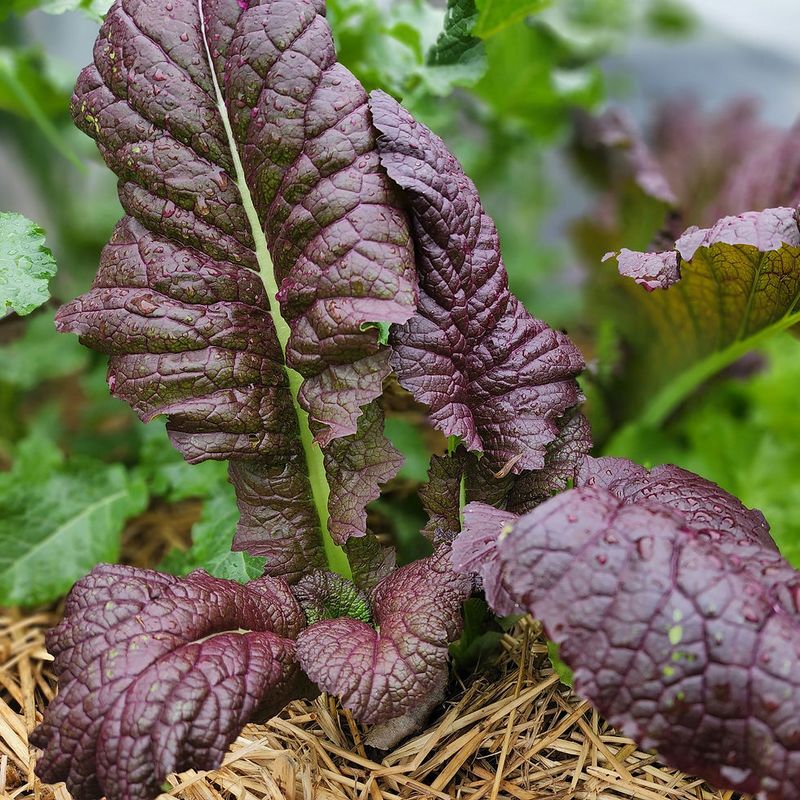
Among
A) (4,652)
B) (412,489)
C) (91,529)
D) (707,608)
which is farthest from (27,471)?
(707,608)

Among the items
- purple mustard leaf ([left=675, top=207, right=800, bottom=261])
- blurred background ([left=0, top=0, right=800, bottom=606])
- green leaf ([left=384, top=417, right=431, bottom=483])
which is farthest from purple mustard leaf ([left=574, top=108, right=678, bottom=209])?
green leaf ([left=384, top=417, right=431, bottom=483])

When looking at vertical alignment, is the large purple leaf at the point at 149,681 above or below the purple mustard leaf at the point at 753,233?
below

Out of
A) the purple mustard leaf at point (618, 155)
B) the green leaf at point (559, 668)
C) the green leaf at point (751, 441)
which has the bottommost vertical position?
the green leaf at point (751, 441)

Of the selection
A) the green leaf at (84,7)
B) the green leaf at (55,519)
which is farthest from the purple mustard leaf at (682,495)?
the green leaf at (84,7)

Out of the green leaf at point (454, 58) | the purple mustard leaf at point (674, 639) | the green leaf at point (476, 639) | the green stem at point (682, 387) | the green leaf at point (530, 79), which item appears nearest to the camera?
the purple mustard leaf at point (674, 639)

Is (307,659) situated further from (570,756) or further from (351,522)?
(570,756)

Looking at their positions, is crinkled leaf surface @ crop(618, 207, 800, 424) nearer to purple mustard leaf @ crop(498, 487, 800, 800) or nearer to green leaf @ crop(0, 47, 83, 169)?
purple mustard leaf @ crop(498, 487, 800, 800)

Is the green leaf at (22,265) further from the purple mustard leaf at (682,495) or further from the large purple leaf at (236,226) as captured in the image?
the purple mustard leaf at (682,495)
